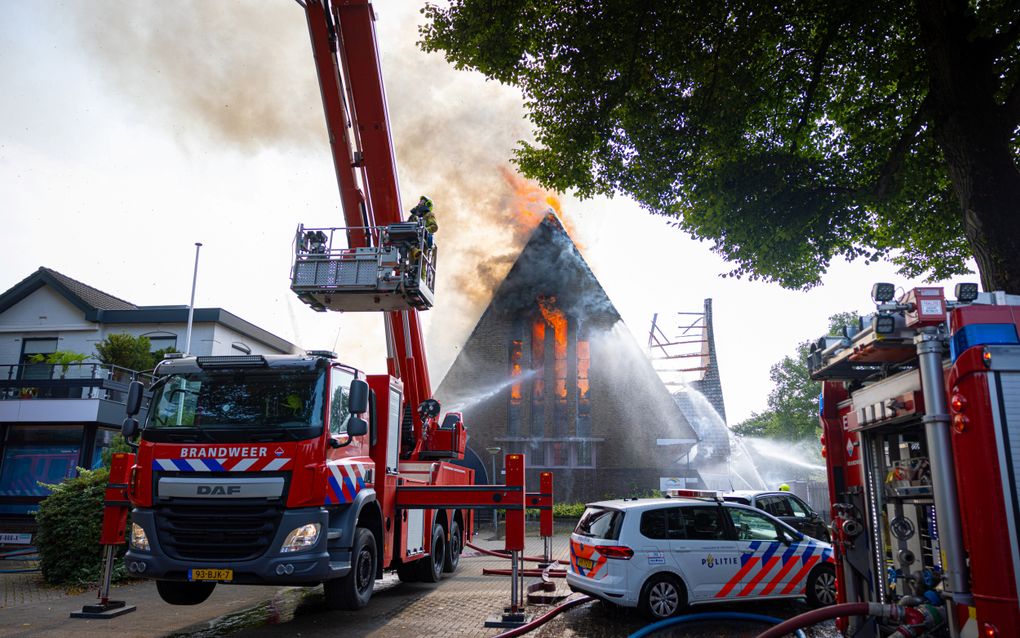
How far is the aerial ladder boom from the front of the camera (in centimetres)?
955

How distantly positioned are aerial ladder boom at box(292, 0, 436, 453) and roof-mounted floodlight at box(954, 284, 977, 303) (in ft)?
21.4

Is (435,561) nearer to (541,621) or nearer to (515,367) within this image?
(541,621)

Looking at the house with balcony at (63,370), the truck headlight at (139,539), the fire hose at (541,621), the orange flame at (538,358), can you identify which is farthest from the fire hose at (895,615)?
the orange flame at (538,358)

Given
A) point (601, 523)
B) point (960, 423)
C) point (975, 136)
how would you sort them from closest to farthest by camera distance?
point (960, 423) < point (975, 136) < point (601, 523)

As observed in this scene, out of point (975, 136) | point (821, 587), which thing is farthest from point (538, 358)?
point (975, 136)

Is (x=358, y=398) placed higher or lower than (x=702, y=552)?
higher

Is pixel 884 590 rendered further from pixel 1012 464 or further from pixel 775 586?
pixel 775 586

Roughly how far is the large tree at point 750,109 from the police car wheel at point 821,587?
5100 mm

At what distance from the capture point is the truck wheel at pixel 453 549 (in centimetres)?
1227

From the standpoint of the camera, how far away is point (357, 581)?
7863 mm

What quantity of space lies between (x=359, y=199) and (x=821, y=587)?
8488 millimetres

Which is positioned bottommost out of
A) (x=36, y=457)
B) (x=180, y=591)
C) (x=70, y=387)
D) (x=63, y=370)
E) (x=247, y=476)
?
(x=180, y=591)

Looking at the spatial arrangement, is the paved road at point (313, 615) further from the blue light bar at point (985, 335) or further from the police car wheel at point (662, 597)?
the blue light bar at point (985, 335)

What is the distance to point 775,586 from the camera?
8.79 meters
